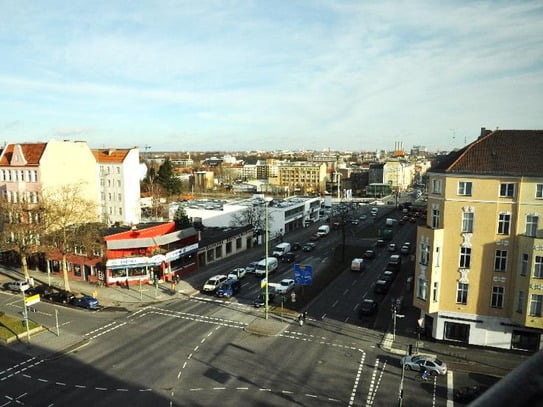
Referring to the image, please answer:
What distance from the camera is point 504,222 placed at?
3397 centimetres

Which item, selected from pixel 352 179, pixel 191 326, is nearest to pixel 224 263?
pixel 191 326

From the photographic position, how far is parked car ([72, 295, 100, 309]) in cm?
4244

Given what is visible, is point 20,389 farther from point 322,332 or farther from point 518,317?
point 518,317

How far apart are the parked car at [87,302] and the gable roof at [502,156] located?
3430 centimetres

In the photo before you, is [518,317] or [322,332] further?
[322,332]

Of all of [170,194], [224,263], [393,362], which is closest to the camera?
[393,362]

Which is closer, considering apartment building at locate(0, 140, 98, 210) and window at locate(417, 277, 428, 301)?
window at locate(417, 277, 428, 301)

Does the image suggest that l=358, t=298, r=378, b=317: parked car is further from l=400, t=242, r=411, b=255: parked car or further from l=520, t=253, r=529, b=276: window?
l=400, t=242, r=411, b=255: parked car

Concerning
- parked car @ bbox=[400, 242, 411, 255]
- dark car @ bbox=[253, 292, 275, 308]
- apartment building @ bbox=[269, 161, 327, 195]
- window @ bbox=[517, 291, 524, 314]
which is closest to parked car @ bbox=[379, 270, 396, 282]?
dark car @ bbox=[253, 292, 275, 308]

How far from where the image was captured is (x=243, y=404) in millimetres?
25578

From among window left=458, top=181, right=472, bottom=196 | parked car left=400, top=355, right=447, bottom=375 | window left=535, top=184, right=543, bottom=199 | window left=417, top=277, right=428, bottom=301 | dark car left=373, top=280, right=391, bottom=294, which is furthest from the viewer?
dark car left=373, top=280, right=391, bottom=294

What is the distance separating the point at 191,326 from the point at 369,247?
42.7 m

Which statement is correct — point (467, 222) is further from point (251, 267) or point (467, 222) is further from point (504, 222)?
point (251, 267)

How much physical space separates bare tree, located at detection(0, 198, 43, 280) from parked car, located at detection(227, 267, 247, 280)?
22.0 m
